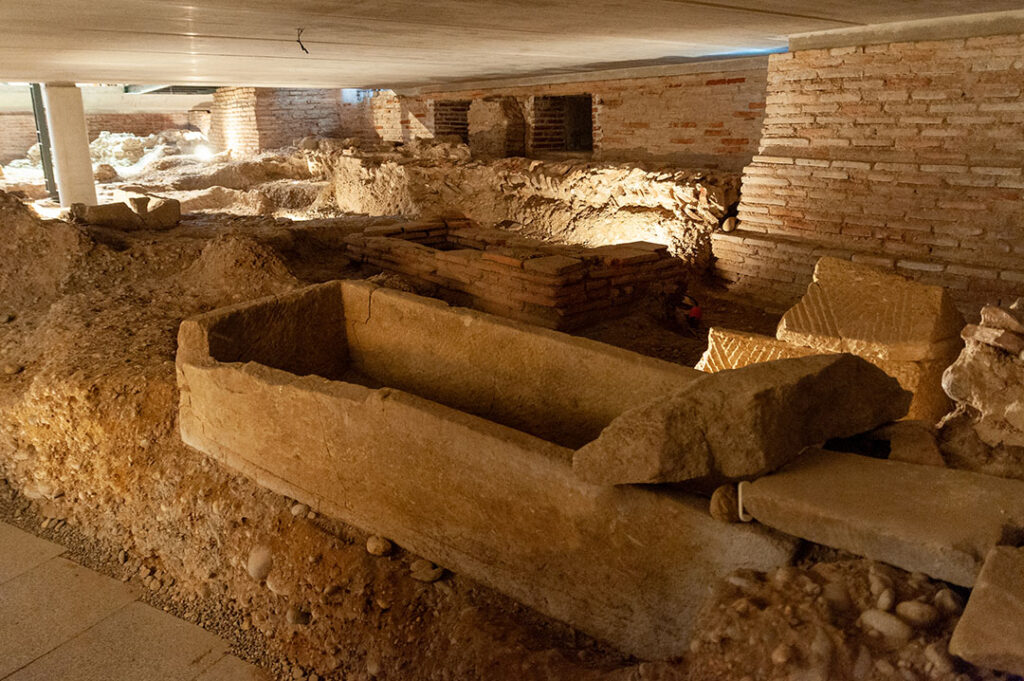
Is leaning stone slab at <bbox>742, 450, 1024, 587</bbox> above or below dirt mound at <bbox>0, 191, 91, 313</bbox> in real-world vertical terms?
below

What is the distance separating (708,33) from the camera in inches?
224

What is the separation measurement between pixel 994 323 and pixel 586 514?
145cm

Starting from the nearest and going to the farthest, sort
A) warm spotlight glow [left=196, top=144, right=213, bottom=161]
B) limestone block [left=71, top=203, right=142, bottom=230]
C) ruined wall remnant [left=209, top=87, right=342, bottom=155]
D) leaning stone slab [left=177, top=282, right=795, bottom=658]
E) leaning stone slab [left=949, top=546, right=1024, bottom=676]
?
leaning stone slab [left=949, top=546, right=1024, bottom=676] < leaning stone slab [left=177, top=282, right=795, bottom=658] < limestone block [left=71, top=203, right=142, bottom=230] < ruined wall remnant [left=209, top=87, right=342, bottom=155] < warm spotlight glow [left=196, top=144, right=213, bottom=161]

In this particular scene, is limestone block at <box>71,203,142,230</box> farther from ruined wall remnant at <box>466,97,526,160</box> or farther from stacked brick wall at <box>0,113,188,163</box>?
stacked brick wall at <box>0,113,188,163</box>

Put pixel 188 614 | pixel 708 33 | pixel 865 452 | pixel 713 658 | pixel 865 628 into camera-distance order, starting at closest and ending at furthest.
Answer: pixel 865 628 → pixel 713 658 → pixel 865 452 → pixel 188 614 → pixel 708 33

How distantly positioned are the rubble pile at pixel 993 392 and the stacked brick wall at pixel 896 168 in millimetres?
3812

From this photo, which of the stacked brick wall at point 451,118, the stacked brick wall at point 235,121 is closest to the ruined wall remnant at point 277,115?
the stacked brick wall at point 235,121

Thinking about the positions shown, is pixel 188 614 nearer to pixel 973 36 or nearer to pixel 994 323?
pixel 994 323

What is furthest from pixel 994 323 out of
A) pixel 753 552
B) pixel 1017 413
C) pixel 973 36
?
pixel 973 36

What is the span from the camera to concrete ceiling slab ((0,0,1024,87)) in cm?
437

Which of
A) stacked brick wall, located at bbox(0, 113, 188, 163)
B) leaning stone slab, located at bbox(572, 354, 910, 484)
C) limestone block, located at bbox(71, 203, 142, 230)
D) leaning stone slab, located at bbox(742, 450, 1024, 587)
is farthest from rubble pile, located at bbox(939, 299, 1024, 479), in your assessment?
stacked brick wall, located at bbox(0, 113, 188, 163)

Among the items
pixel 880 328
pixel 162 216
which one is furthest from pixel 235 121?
pixel 880 328

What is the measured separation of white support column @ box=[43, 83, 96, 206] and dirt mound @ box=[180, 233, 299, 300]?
23.6ft

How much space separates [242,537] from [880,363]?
315 centimetres
